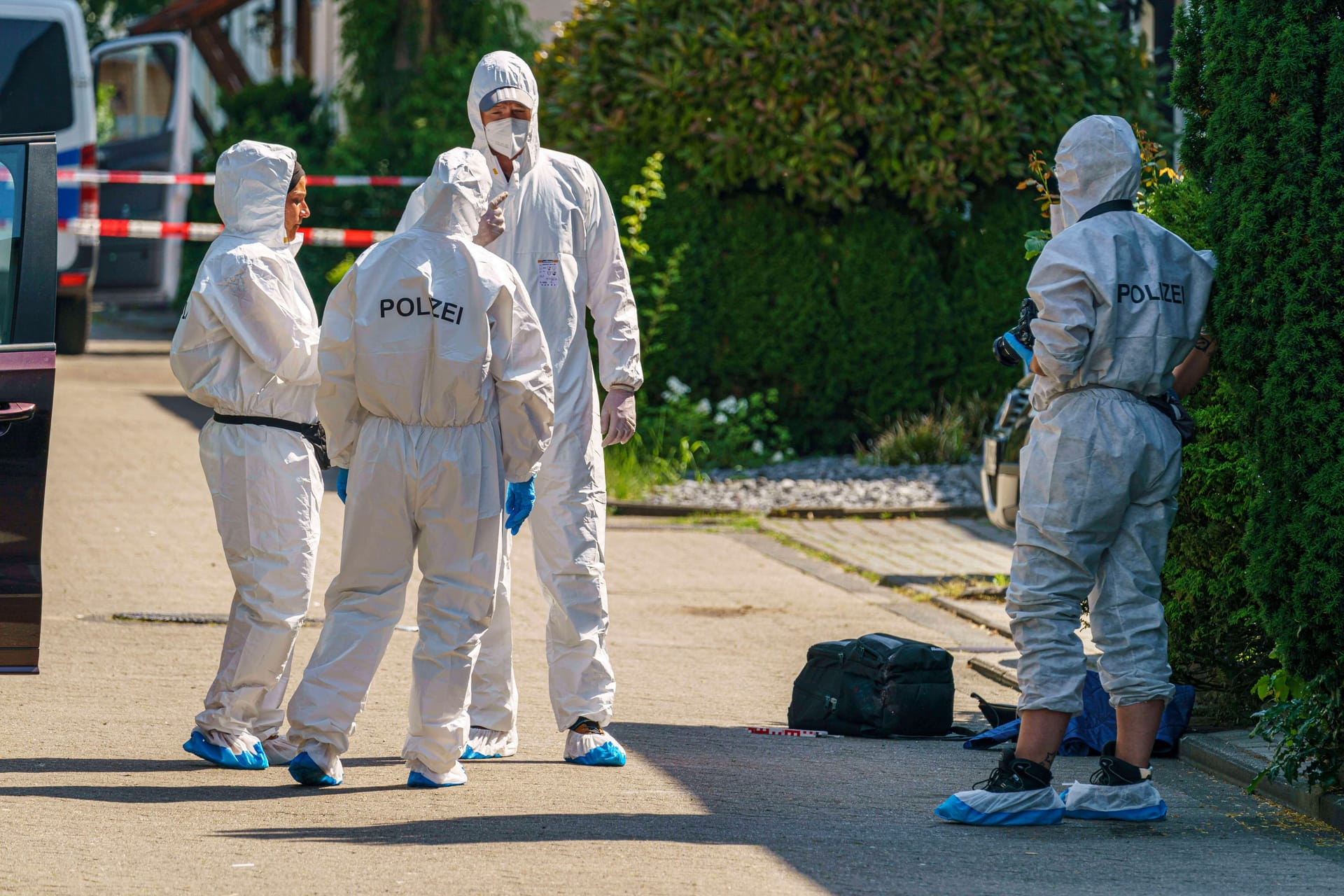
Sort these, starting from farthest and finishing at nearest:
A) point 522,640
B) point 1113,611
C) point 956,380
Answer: point 956,380 < point 522,640 < point 1113,611

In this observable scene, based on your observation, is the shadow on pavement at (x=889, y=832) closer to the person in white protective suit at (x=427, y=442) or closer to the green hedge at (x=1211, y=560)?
the person in white protective suit at (x=427, y=442)

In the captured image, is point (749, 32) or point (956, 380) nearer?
point (749, 32)

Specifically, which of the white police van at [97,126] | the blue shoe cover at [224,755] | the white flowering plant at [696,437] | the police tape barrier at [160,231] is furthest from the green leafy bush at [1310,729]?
the police tape barrier at [160,231]

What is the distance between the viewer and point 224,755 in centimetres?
573

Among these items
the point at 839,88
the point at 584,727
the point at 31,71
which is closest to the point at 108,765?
the point at 584,727

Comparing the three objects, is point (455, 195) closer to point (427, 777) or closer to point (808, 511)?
point (427, 777)

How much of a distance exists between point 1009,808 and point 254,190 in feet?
9.58

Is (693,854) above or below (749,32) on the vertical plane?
below

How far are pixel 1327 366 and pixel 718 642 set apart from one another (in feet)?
12.2

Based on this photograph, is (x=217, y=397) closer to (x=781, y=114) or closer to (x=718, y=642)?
(x=718, y=642)

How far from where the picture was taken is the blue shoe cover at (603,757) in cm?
592

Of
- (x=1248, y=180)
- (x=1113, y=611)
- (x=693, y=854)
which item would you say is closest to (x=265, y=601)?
(x=693, y=854)

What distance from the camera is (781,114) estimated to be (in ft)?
41.9

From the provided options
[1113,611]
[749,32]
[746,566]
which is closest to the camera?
[1113,611]
